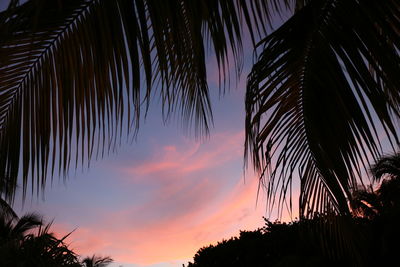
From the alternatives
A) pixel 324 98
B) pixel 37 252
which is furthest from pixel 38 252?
pixel 324 98

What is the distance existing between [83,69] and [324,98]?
146cm

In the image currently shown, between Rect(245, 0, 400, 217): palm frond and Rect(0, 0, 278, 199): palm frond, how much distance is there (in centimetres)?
66

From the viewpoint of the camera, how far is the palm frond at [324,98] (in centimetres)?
174

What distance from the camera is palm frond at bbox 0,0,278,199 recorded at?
4.06 feet

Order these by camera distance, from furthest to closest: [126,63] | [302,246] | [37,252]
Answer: [302,246] < [37,252] < [126,63]

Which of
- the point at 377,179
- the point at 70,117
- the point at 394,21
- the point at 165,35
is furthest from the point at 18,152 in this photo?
the point at 377,179

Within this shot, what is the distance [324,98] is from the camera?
227 centimetres

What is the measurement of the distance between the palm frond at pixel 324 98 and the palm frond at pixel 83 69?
25.8 inches

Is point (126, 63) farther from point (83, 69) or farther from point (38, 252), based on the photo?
point (38, 252)

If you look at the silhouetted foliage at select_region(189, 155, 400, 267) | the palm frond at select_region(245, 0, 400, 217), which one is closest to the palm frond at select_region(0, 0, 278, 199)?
the palm frond at select_region(245, 0, 400, 217)

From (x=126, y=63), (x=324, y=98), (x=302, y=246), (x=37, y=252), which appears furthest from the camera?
(x=302, y=246)

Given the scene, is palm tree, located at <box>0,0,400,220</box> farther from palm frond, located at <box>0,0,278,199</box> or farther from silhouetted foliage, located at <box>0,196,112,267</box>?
silhouetted foliage, located at <box>0,196,112,267</box>

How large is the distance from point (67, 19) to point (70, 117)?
1.09 feet

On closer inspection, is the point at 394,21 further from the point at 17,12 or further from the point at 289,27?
the point at 17,12
